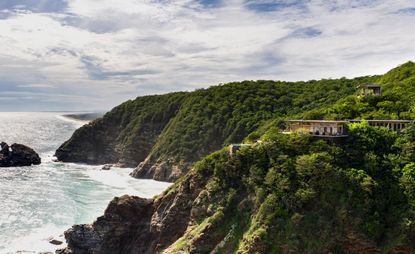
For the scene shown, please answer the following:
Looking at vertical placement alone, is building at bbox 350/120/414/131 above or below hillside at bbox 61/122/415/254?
above

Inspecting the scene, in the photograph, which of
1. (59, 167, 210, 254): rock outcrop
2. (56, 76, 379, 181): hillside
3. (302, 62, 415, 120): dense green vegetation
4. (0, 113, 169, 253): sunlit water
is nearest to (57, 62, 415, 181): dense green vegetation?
(56, 76, 379, 181): hillside

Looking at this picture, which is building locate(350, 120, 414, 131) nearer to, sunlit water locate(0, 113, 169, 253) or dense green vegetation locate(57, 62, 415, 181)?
dense green vegetation locate(57, 62, 415, 181)

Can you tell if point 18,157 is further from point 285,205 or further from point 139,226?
point 285,205

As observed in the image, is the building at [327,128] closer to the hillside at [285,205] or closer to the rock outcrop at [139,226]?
the hillside at [285,205]

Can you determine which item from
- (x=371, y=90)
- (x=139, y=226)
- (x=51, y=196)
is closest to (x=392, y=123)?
(x=371, y=90)

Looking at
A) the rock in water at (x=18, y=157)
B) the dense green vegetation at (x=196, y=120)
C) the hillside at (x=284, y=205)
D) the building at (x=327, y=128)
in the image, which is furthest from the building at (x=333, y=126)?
the rock in water at (x=18, y=157)

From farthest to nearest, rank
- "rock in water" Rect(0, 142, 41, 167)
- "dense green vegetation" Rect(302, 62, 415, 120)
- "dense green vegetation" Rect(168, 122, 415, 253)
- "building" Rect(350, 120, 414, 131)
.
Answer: "rock in water" Rect(0, 142, 41, 167)
"dense green vegetation" Rect(302, 62, 415, 120)
"building" Rect(350, 120, 414, 131)
"dense green vegetation" Rect(168, 122, 415, 253)
